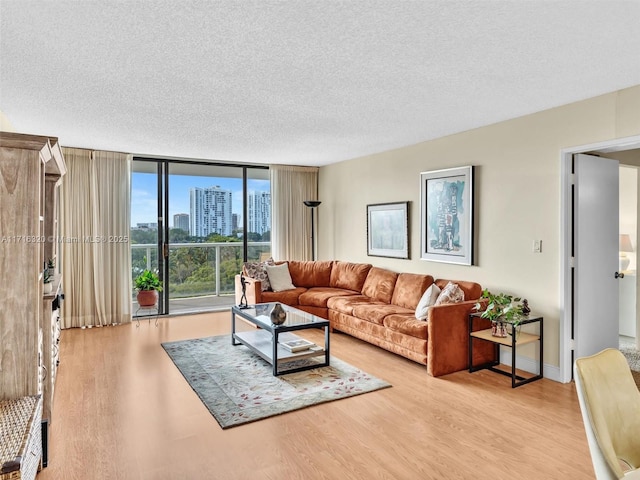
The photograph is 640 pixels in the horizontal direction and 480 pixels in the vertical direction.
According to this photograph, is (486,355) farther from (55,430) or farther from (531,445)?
(55,430)

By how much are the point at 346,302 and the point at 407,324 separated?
1224 mm

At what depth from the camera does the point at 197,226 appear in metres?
6.72

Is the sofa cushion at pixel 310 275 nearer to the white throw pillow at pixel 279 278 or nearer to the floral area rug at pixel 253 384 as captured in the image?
the white throw pillow at pixel 279 278

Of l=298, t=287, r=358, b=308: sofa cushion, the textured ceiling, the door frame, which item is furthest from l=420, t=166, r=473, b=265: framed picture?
l=298, t=287, r=358, b=308: sofa cushion

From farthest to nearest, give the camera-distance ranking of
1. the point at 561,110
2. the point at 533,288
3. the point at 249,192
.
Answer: the point at 249,192
the point at 533,288
the point at 561,110

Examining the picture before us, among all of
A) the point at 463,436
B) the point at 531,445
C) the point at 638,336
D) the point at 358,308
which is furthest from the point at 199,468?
the point at 638,336

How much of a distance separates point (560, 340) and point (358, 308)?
211 cm

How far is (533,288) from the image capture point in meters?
3.96

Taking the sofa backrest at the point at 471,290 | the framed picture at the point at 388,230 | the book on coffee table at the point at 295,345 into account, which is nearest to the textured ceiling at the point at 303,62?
the framed picture at the point at 388,230

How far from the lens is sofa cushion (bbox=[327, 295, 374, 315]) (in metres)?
5.16

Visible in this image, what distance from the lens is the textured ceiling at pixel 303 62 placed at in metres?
2.12

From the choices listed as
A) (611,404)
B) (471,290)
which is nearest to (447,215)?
→ (471,290)

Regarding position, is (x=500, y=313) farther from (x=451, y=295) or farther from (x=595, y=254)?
(x=595, y=254)

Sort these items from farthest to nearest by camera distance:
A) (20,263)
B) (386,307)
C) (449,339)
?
(386,307) < (449,339) < (20,263)
